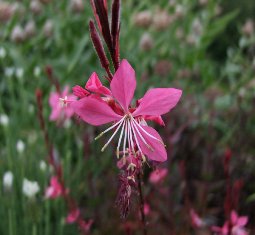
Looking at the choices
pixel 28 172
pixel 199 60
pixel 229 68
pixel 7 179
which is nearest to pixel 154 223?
pixel 7 179

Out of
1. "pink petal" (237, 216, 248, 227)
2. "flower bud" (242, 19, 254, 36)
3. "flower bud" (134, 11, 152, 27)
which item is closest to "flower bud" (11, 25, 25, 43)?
"flower bud" (134, 11, 152, 27)

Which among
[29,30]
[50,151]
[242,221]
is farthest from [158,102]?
[29,30]

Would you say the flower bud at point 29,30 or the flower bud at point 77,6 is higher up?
the flower bud at point 77,6

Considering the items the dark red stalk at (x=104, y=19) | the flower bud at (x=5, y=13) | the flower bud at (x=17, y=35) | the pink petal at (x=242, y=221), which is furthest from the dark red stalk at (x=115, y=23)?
the flower bud at (x=5, y=13)

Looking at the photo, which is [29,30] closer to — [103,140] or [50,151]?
[103,140]

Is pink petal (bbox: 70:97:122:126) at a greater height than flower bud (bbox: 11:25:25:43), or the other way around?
flower bud (bbox: 11:25:25:43)

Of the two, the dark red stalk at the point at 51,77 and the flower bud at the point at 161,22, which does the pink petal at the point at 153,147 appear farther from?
the flower bud at the point at 161,22

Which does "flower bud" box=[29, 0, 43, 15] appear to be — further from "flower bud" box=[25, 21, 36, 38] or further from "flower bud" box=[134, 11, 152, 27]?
"flower bud" box=[134, 11, 152, 27]

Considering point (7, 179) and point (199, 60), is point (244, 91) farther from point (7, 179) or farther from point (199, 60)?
point (7, 179)
